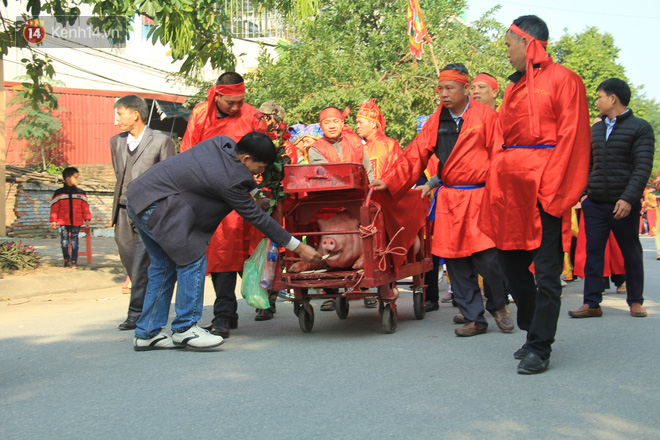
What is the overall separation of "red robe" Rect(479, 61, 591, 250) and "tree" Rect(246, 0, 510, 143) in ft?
36.2

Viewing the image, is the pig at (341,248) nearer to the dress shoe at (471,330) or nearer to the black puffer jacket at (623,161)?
the dress shoe at (471,330)

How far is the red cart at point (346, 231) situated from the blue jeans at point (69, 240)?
19.9ft

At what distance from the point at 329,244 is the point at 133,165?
1.93m

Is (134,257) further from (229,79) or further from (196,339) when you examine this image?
(229,79)

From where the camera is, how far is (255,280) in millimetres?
5828

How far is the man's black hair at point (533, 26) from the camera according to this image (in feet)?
15.3

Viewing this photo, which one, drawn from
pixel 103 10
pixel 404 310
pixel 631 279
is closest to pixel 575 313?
pixel 631 279

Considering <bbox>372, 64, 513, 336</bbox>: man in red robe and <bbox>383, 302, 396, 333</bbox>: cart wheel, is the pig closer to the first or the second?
<bbox>383, 302, 396, 333</bbox>: cart wheel

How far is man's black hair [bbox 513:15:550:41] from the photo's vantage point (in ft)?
15.3

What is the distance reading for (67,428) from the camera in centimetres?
353

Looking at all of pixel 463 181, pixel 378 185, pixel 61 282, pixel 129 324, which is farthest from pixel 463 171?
pixel 61 282

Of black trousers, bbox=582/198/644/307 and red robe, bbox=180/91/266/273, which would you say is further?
black trousers, bbox=582/198/644/307

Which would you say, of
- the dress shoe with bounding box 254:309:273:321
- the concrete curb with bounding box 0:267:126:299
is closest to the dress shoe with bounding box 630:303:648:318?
the dress shoe with bounding box 254:309:273:321

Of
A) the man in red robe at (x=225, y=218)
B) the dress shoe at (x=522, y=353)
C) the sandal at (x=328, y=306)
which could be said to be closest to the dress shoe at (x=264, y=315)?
the man in red robe at (x=225, y=218)
